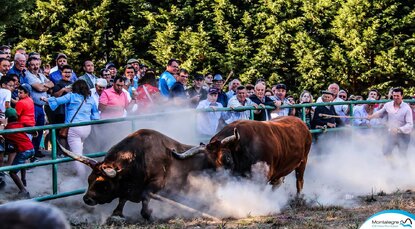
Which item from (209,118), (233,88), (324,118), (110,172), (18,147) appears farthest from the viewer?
(324,118)

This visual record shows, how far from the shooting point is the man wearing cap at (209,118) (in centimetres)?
1223

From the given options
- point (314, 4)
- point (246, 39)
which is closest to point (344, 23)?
point (314, 4)

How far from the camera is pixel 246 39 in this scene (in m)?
26.9

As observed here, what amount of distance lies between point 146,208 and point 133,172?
0.47m

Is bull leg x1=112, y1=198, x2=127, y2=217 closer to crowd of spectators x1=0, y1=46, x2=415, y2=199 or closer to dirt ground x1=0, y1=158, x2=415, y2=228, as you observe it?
dirt ground x1=0, y1=158, x2=415, y2=228

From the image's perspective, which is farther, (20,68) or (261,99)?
(261,99)

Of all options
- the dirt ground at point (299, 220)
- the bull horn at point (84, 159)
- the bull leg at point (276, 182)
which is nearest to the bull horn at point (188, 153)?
the dirt ground at point (299, 220)

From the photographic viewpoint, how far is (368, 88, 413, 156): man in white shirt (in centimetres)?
1481

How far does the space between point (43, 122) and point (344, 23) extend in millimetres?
16771

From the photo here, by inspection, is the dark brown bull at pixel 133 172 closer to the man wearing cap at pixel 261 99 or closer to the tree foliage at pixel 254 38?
the man wearing cap at pixel 261 99

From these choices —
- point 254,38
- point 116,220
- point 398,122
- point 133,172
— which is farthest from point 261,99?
point 254,38

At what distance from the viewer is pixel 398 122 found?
15.0 meters

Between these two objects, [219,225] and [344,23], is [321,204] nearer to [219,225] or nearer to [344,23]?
[219,225]

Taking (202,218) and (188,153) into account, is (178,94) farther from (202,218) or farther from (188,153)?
(202,218)
